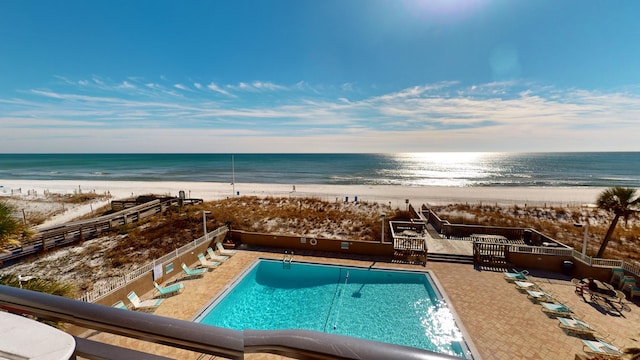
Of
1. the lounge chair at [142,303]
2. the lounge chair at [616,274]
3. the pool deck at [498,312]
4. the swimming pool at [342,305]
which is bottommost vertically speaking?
the swimming pool at [342,305]

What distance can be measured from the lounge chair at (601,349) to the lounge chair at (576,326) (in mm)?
467

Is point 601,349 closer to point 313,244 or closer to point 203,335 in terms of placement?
point 203,335

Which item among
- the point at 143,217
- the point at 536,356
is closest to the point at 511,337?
the point at 536,356

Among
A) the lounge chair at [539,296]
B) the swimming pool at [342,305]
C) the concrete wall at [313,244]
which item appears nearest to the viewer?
the swimming pool at [342,305]

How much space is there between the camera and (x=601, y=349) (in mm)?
7152

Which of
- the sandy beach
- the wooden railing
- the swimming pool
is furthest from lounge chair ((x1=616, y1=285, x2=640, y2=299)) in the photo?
the wooden railing

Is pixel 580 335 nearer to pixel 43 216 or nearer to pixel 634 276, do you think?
pixel 634 276

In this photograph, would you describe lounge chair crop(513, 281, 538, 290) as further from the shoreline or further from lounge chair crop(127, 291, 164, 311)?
the shoreline

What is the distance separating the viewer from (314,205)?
27.1 metres

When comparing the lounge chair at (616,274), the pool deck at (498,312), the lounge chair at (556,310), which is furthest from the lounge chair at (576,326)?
the lounge chair at (616,274)

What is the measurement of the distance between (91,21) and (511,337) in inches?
751


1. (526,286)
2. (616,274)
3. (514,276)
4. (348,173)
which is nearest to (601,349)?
(526,286)

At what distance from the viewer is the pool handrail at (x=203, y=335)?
89cm

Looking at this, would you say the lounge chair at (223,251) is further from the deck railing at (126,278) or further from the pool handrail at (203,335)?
the pool handrail at (203,335)
